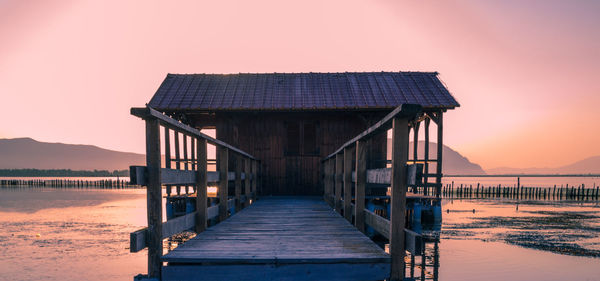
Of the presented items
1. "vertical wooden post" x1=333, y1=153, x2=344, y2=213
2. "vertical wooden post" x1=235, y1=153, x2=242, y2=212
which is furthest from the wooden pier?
"vertical wooden post" x1=235, y1=153, x2=242, y2=212

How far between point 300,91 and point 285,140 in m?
2.30

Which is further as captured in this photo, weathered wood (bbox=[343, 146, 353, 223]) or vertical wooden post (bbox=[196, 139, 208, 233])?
weathered wood (bbox=[343, 146, 353, 223])

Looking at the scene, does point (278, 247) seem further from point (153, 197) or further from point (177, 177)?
point (153, 197)

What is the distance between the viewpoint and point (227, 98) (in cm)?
1562

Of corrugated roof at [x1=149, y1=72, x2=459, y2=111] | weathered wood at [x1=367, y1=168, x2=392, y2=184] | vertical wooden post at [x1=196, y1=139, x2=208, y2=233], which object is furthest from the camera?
corrugated roof at [x1=149, y1=72, x2=459, y2=111]

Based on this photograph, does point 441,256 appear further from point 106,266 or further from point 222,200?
point 106,266

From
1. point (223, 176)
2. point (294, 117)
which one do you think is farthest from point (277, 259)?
point (294, 117)

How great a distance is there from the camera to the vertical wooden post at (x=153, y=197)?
3.67 meters

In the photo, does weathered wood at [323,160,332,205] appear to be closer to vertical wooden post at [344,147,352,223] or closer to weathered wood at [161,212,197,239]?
vertical wooden post at [344,147,352,223]

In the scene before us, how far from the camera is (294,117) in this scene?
1547 centimetres

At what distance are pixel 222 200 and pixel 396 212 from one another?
454 cm

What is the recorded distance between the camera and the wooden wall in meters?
15.2

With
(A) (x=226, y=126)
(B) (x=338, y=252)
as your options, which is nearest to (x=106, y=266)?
(A) (x=226, y=126)

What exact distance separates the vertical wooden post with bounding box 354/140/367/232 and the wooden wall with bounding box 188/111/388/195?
30.6 ft
